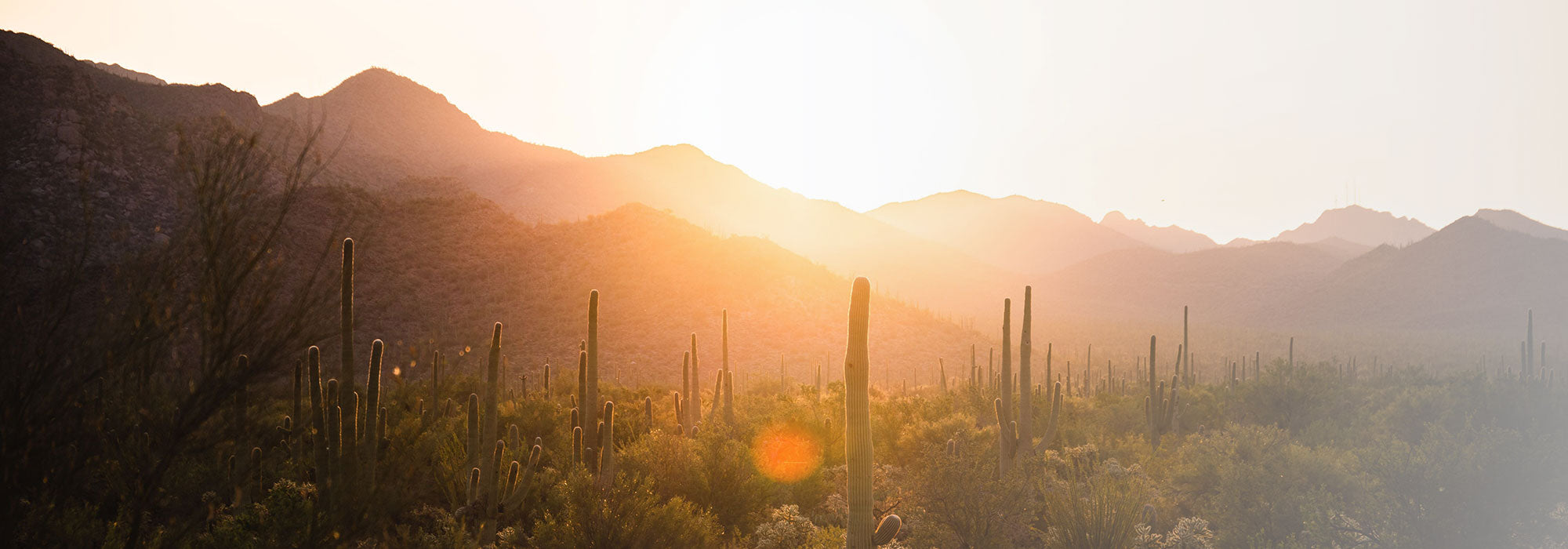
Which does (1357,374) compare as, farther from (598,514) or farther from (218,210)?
(218,210)

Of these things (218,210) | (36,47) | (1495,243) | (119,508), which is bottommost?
(119,508)

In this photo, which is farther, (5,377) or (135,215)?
(135,215)

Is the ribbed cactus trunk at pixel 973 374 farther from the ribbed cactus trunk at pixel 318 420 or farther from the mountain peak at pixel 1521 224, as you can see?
the mountain peak at pixel 1521 224

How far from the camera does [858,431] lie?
6508 mm

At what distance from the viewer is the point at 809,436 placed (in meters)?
17.7

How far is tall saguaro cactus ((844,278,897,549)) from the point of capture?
6.28 m

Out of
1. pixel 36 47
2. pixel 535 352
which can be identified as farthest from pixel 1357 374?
pixel 36 47

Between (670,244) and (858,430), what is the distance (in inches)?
2083

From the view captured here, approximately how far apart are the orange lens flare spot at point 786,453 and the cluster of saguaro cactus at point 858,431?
805cm

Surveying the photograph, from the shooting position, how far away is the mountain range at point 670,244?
131 ft

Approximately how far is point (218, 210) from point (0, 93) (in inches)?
2053

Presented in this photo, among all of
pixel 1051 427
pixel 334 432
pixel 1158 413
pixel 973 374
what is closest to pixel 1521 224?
pixel 973 374

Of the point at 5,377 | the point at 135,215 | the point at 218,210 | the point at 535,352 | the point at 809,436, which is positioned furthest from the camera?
the point at 535,352

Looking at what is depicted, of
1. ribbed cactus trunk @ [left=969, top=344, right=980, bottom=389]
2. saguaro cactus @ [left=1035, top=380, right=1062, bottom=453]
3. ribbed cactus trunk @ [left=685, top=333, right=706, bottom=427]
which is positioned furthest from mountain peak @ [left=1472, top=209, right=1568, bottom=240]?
Result: ribbed cactus trunk @ [left=685, top=333, right=706, bottom=427]
